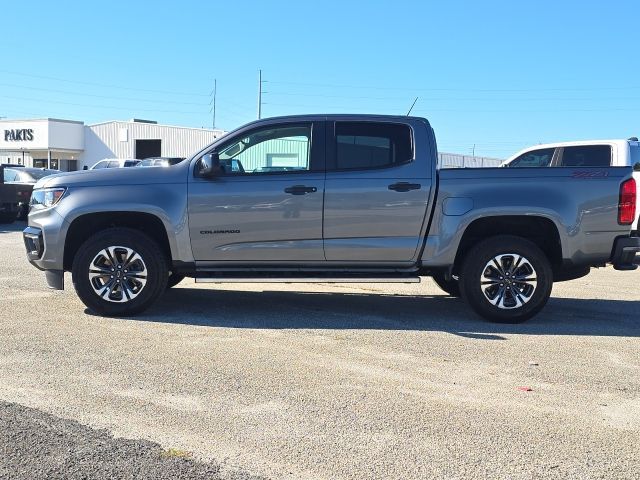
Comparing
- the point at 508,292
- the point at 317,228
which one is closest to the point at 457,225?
the point at 508,292

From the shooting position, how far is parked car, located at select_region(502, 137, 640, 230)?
10.9m

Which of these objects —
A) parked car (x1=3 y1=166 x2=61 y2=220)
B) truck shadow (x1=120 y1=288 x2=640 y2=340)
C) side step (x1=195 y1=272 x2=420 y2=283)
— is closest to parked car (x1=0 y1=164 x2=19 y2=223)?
parked car (x1=3 y1=166 x2=61 y2=220)

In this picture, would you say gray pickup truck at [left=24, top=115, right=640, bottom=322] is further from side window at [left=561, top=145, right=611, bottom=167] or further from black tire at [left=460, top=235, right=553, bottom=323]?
side window at [left=561, top=145, right=611, bottom=167]

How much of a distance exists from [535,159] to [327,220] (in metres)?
6.88

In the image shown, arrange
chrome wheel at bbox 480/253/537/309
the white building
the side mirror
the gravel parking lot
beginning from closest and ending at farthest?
1. the gravel parking lot
2. the side mirror
3. chrome wheel at bbox 480/253/537/309
4. the white building

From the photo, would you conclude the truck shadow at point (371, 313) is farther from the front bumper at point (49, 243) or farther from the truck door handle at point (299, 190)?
the truck door handle at point (299, 190)

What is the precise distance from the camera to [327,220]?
6.34 metres

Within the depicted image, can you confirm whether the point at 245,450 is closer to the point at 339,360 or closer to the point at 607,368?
the point at 339,360

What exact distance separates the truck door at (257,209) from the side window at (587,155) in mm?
6664

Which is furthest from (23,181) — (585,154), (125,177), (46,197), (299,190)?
(585,154)

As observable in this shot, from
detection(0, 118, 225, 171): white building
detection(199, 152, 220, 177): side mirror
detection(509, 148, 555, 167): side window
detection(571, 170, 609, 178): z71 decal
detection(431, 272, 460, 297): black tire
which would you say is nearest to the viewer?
detection(199, 152, 220, 177): side mirror

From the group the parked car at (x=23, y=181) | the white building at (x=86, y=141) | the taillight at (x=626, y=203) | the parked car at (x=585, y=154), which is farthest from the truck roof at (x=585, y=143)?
the white building at (x=86, y=141)

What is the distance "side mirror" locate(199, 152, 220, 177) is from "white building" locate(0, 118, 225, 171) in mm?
40627

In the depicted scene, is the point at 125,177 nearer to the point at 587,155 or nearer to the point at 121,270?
the point at 121,270
